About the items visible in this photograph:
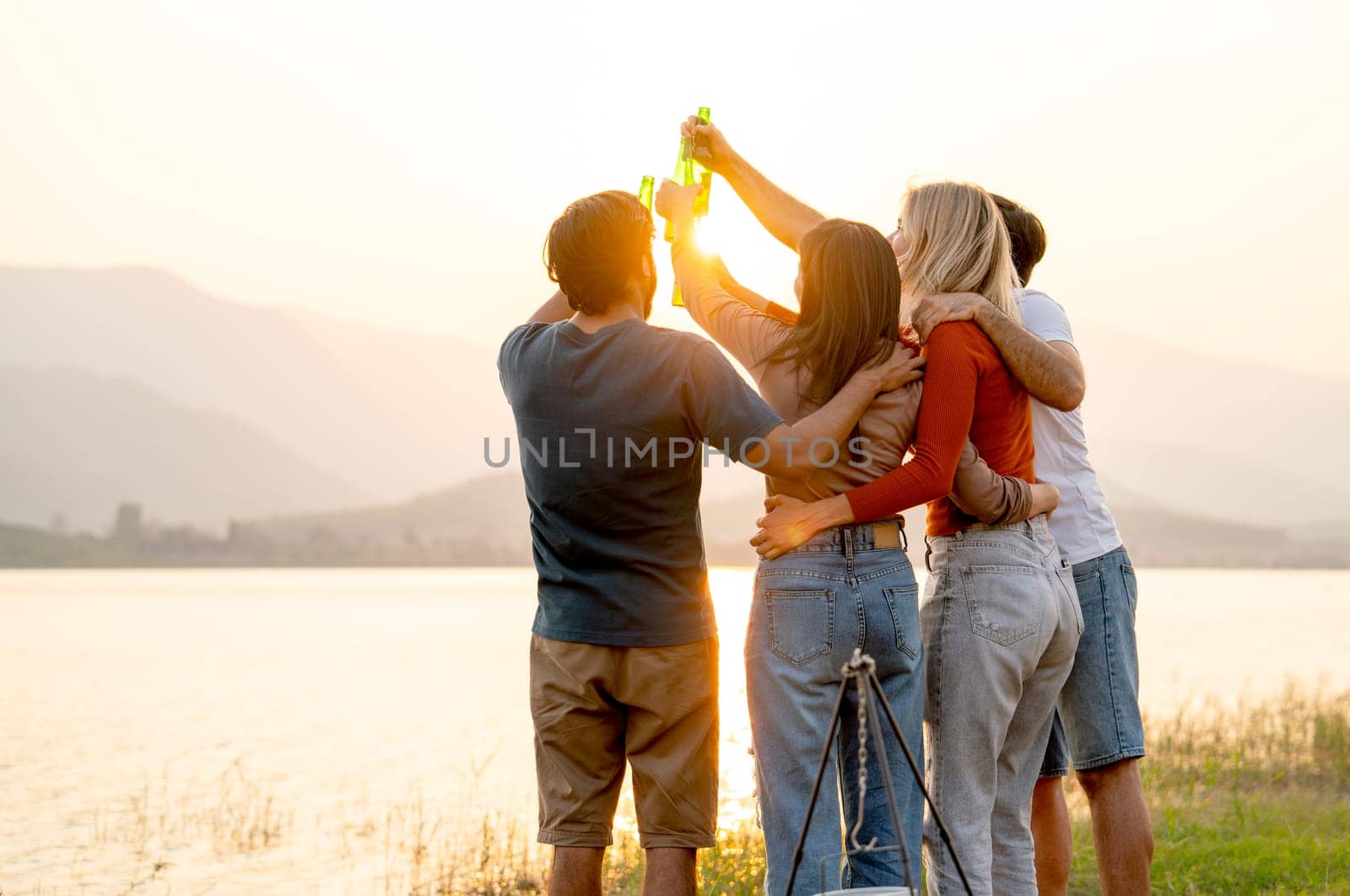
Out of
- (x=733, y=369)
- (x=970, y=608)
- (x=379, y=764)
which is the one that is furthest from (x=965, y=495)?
(x=379, y=764)

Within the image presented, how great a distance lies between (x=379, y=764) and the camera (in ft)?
35.9

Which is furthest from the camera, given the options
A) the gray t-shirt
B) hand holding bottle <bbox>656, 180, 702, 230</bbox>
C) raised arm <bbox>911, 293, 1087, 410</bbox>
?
hand holding bottle <bbox>656, 180, 702, 230</bbox>

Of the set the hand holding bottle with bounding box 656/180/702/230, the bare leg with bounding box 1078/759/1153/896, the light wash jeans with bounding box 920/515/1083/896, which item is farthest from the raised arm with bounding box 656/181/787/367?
the bare leg with bounding box 1078/759/1153/896

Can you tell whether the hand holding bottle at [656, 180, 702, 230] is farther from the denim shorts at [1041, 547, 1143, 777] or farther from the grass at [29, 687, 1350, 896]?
the grass at [29, 687, 1350, 896]

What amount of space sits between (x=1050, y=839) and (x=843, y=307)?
6.55 feet

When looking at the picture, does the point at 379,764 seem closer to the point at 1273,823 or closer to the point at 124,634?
the point at 1273,823

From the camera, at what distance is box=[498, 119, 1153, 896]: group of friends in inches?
102

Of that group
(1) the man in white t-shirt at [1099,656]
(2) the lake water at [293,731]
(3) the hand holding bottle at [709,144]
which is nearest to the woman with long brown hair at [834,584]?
(1) the man in white t-shirt at [1099,656]

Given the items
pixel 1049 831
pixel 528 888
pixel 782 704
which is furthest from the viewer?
pixel 528 888

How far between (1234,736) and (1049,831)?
19.3 ft

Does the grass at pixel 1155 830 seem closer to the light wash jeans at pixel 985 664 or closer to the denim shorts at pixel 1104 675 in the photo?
the denim shorts at pixel 1104 675

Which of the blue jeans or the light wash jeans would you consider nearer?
the blue jeans

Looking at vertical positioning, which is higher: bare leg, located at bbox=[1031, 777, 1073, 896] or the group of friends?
the group of friends

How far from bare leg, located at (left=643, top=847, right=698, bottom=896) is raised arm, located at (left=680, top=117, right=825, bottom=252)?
167 centimetres
